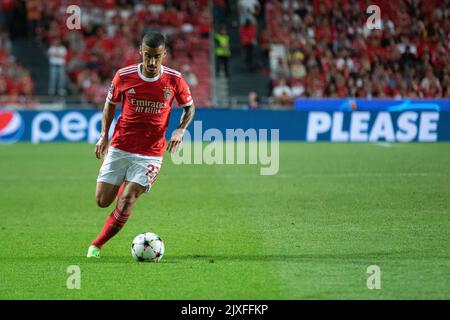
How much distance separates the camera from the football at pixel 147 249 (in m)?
8.01

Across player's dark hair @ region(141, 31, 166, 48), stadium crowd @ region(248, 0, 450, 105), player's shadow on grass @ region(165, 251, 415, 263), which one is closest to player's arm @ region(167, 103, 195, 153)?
player's dark hair @ region(141, 31, 166, 48)

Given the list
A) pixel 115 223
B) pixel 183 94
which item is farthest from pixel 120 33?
pixel 115 223

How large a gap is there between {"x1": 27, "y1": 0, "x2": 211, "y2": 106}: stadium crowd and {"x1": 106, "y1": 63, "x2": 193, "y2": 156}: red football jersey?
19.0 metres

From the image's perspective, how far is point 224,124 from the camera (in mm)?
24172

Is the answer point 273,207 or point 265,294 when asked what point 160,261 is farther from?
point 273,207

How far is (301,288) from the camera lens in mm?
6812

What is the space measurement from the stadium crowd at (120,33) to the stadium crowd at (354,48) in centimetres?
237

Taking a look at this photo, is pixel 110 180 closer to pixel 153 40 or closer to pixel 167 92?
pixel 167 92

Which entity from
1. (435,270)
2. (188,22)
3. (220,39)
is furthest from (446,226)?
(188,22)

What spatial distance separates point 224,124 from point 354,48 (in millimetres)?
4537

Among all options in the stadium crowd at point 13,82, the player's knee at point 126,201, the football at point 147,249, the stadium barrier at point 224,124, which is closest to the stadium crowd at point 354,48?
the stadium barrier at point 224,124

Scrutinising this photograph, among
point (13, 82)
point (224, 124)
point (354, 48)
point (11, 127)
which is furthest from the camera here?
point (13, 82)

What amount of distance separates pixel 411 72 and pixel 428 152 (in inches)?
120

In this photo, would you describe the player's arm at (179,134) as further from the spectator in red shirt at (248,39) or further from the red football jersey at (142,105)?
the spectator in red shirt at (248,39)
